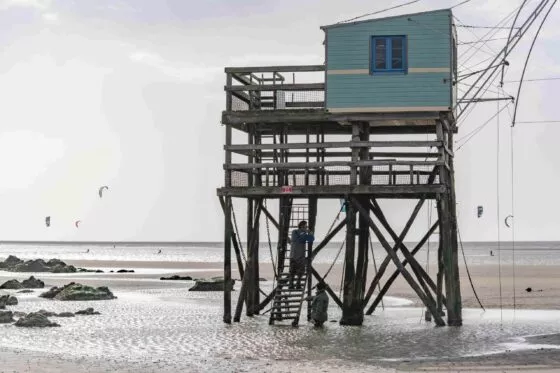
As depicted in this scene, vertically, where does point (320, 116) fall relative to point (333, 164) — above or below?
above

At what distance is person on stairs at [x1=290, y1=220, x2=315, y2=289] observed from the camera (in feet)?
85.4

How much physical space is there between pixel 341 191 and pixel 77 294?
1559cm

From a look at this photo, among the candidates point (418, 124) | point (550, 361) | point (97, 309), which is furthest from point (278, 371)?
point (97, 309)

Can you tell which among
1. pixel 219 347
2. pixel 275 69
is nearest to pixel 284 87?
pixel 275 69

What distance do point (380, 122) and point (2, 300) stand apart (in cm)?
1499

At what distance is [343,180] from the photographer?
26.8 metres

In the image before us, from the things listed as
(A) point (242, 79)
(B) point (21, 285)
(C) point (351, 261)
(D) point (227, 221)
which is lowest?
(B) point (21, 285)

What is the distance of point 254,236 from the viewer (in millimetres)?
27578

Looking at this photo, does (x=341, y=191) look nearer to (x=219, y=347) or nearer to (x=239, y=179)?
(x=239, y=179)

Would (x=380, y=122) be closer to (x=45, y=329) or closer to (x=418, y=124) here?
(x=418, y=124)

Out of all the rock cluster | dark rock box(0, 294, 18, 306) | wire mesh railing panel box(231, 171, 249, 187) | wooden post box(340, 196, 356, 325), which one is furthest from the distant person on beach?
the rock cluster

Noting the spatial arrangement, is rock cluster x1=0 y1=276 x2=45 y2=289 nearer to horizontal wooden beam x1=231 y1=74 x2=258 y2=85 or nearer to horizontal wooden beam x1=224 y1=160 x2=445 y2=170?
horizontal wooden beam x1=231 y1=74 x2=258 y2=85

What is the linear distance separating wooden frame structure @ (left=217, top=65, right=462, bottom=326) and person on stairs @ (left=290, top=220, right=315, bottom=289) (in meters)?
0.30

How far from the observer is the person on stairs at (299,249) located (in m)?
26.0
